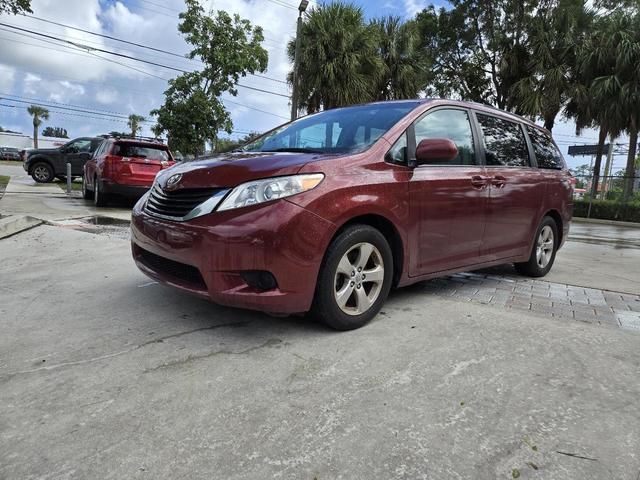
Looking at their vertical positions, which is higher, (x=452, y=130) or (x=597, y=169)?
(x=597, y=169)

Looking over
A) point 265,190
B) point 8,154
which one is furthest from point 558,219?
point 8,154

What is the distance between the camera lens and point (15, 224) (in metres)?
6.70

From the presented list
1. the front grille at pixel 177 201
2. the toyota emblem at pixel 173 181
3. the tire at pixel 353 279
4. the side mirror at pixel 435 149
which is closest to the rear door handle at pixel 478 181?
the side mirror at pixel 435 149

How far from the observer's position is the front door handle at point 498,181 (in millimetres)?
4130

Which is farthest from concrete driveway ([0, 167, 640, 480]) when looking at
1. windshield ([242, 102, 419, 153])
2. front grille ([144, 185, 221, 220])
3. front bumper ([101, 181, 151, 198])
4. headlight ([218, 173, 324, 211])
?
front bumper ([101, 181, 151, 198])

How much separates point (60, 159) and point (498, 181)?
16.8 m

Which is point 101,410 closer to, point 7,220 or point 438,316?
point 438,316

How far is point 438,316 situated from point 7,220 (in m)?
6.13

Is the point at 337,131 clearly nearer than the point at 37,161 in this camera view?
Yes

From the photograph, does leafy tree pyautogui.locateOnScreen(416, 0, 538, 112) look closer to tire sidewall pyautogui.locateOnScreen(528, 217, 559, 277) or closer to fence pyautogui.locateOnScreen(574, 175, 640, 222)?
fence pyautogui.locateOnScreen(574, 175, 640, 222)

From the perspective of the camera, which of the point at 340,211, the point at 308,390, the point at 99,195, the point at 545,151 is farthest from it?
the point at 99,195

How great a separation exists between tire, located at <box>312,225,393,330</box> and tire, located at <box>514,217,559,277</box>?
246 centimetres

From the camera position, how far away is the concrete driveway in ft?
5.95

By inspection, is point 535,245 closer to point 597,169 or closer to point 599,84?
point 599,84
